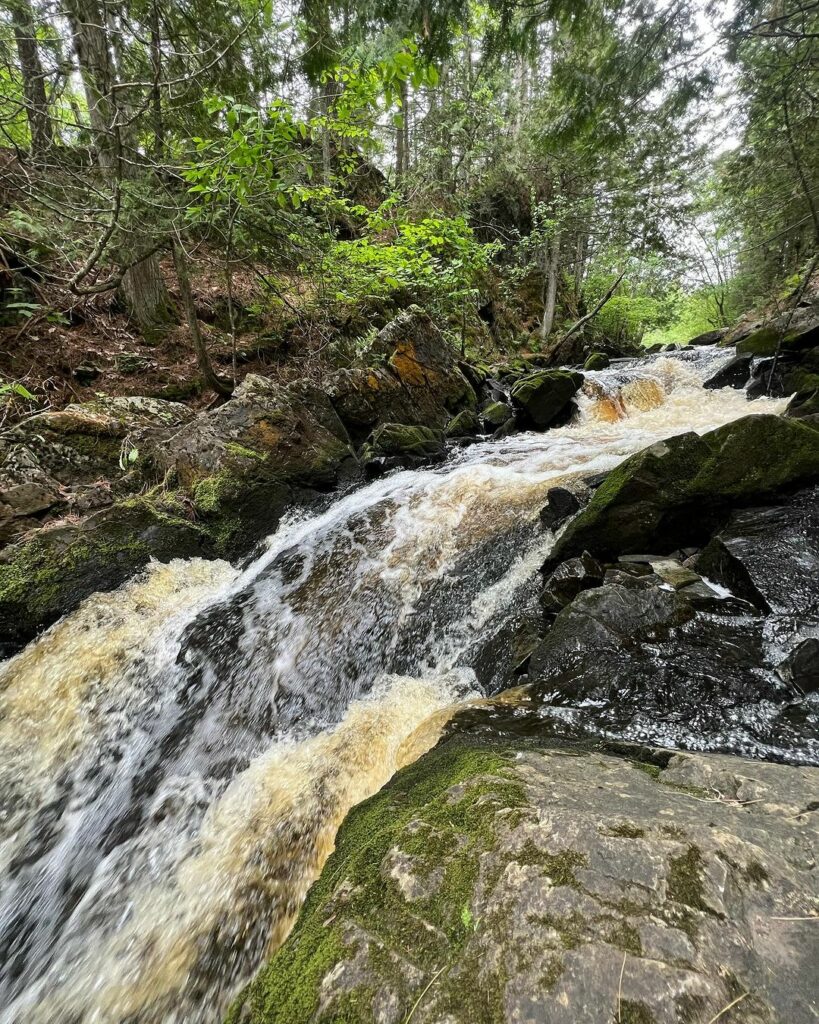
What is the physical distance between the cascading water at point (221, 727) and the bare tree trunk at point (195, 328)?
11.0ft

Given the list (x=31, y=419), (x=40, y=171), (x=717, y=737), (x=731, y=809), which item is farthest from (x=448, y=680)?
(x=40, y=171)

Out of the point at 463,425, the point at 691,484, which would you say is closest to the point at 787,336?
the point at 463,425

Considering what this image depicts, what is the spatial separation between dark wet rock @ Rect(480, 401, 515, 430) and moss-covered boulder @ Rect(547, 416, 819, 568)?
20.0 feet

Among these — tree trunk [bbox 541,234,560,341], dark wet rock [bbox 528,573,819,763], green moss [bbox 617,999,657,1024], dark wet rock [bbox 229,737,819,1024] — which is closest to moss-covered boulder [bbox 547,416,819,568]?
dark wet rock [bbox 528,573,819,763]

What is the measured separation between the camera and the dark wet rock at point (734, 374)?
1057cm

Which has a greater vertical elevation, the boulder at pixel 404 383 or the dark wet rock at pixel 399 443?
the boulder at pixel 404 383

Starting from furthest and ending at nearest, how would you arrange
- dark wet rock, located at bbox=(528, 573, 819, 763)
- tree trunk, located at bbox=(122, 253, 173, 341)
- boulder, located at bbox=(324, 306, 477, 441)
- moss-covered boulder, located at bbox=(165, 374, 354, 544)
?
boulder, located at bbox=(324, 306, 477, 441) → tree trunk, located at bbox=(122, 253, 173, 341) → moss-covered boulder, located at bbox=(165, 374, 354, 544) → dark wet rock, located at bbox=(528, 573, 819, 763)

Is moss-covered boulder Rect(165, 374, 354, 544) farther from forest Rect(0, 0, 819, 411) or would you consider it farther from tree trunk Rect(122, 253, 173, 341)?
tree trunk Rect(122, 253, 173, 341)

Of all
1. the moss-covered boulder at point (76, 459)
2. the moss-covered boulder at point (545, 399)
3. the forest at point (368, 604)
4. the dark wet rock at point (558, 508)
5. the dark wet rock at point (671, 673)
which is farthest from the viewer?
the moss-covered boulder at point (545, 399)

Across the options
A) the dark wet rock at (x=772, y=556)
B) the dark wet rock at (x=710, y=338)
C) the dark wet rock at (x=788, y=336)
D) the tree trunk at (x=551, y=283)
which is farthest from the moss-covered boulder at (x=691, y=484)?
the dark wet rock at (x=710, y=338)

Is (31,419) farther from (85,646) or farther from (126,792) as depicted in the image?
(126,792)

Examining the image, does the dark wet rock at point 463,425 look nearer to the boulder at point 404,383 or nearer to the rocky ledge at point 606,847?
the boulder at point 404,383

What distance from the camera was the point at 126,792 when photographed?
3.19 meters

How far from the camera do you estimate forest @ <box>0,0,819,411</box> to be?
439 cm
